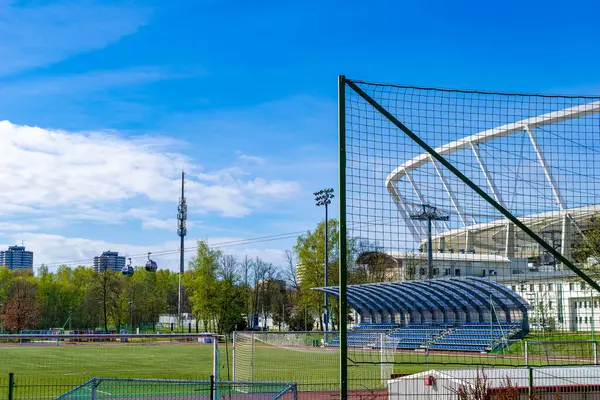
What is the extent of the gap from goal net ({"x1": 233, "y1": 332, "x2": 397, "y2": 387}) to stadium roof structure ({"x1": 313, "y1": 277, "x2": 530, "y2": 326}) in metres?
8.68

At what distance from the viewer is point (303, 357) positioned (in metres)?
26.5

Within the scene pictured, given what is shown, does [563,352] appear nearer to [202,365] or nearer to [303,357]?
[303,357]

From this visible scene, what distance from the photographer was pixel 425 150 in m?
9.24

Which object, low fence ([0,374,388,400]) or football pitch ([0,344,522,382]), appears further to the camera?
football pitch ([0,344,522,382])

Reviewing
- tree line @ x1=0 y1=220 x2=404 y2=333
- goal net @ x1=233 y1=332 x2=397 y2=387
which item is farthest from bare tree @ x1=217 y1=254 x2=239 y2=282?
goal net @ x1=233 y1=332 x2=397 y2=387

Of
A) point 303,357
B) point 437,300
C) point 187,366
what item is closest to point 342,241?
point 303,357

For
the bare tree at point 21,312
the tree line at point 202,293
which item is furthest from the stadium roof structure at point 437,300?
the bare tree at point 21,312

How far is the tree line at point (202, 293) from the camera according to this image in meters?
61.1

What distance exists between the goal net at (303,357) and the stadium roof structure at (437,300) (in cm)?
868

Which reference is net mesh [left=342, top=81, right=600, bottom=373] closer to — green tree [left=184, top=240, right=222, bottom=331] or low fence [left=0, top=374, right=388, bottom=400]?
low fence [left=0, top=374, right=388, bottom=400]

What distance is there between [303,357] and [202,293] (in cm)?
4420

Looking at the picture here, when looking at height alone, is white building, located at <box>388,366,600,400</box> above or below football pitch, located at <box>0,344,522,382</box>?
above

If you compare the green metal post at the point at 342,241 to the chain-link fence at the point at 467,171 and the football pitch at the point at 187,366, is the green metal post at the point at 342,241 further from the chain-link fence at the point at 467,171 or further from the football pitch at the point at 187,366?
the football pitch at the point at 187,366

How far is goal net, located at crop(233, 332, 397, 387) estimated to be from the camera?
A: 70.3ft
